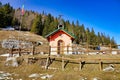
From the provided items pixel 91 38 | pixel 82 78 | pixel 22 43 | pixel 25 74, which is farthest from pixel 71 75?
pixel 91 38

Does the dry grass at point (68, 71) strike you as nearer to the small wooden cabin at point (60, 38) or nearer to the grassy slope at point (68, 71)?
the grassy slope at point (68, 71)

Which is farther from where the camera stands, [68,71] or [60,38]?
[60,38]

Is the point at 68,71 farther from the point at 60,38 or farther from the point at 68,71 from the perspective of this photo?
the point at 60,38

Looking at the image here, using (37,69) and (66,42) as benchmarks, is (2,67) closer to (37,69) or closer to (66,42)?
(37,69)

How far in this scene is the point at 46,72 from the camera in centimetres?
2266

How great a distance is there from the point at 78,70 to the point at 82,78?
3.63 metres

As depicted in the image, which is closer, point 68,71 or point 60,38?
point 68,71

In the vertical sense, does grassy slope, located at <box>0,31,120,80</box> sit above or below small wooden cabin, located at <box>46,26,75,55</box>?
below

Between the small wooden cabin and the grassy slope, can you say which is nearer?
the grassy slope

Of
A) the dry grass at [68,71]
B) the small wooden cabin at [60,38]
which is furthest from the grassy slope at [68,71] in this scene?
the small wooden cabin at [60,38]

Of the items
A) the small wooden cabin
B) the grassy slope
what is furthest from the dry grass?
the small wooden cabin

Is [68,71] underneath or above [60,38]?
underneath

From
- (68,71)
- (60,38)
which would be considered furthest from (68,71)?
(60,38)

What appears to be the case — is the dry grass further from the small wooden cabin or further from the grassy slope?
the small wooden cabin
